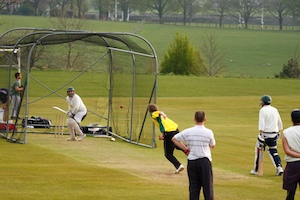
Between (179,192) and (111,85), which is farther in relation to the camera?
(111,85)

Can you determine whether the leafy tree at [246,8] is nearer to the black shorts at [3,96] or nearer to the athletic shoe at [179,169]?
the black shorts at [3,96]

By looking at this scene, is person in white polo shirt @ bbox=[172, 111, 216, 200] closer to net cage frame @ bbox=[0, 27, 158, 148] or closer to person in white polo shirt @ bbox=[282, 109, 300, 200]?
person in white polo shirt @ bbox=[282, 109, 300, 200]

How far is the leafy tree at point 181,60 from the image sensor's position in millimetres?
74812

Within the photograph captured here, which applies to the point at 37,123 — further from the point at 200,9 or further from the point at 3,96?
the point at 200,9

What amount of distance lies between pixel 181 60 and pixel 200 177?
6157cm

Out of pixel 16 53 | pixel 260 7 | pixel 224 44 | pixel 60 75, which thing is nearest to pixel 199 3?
pixel 260 7

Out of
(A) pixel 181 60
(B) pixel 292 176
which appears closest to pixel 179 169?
(B) pixel 292 176

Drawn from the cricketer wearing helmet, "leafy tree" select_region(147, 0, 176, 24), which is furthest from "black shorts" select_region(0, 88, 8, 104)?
"leafy tree" select_region(147, 0, 176, 24)

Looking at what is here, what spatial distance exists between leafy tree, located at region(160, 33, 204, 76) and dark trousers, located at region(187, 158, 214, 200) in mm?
60382

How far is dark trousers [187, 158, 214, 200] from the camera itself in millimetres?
13742

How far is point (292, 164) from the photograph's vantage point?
1421cm

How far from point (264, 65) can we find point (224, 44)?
16.7m

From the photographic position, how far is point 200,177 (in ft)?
45.5

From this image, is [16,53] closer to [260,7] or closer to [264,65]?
[264,65]
